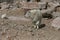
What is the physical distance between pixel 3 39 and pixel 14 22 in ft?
4.08

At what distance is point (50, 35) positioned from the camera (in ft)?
14.4

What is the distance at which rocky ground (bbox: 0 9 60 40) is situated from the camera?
4.29 meters

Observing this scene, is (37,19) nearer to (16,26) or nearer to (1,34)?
(16,26)

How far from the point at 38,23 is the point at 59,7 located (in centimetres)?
228

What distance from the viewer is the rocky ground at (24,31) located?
169 inches

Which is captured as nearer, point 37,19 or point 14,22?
point 37,19

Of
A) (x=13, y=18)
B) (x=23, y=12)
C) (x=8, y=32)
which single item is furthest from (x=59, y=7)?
(x=8, y=32)

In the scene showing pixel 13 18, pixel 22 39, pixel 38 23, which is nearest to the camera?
pixel 22 39

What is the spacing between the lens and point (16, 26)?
504 cm

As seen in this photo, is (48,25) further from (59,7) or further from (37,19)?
(59,7)

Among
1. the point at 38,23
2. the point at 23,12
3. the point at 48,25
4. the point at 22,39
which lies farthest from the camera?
the point at 23,12

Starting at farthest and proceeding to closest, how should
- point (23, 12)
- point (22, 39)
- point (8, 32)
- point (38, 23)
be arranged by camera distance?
point (23, 12) < point (38, 23) < point (8, 32) < point (22, 39)

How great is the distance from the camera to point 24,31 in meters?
4.65

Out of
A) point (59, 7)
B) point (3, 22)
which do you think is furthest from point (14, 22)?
point (59, 7)
